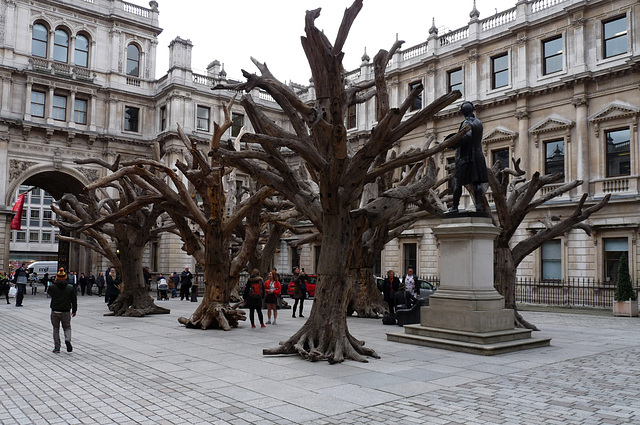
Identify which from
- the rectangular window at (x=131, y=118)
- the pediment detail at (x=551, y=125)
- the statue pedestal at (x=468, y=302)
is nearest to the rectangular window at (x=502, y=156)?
the pediment detail at (x=551, y=125)

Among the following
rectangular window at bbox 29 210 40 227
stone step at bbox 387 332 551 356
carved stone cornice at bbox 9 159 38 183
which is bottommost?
stone step at bbox 387 332 551 356

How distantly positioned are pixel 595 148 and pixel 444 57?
1150 centimetres

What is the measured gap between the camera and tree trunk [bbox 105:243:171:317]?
1884 centimetres

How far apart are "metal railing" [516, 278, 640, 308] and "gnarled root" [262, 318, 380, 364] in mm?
19131

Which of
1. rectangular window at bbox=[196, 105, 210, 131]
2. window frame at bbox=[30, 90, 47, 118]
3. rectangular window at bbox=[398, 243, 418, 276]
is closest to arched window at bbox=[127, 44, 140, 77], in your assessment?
rectangular window at bbox=[196, 105, 210, 131]

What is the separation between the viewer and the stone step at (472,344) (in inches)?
408

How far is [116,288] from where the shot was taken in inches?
894

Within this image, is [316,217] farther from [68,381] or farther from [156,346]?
[68,381]

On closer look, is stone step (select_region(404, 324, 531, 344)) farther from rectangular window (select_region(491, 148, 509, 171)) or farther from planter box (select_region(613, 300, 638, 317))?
rectangular window (select_region(491, 148, 509, 171))

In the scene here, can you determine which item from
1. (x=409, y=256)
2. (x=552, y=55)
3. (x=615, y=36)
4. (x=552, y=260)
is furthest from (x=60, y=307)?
(x=552, y=55)

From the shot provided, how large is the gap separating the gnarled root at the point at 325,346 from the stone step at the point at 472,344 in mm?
1795

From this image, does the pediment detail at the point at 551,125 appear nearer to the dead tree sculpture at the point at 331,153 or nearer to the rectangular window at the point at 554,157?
the rectangular window at the point at 554,157

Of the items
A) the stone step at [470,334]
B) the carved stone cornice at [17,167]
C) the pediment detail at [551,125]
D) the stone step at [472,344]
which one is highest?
the pediment detail at [551,125]

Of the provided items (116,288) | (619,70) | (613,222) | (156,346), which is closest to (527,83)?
(619,70)
